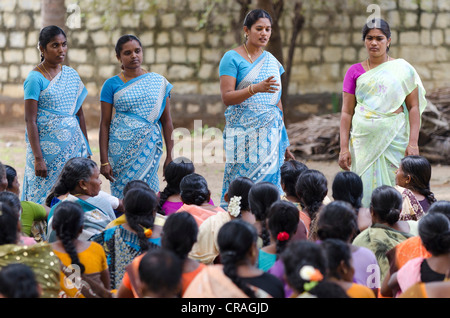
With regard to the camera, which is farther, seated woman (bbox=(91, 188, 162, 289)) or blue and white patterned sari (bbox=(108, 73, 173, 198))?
blue and white patterned sari (bbox=(108, 73, 173, 198))

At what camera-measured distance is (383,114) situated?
5.33 m

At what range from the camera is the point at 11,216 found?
3307 mm

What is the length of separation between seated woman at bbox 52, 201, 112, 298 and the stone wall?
9129 millimetres

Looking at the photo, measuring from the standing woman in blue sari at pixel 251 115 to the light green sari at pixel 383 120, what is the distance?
0.66 meters

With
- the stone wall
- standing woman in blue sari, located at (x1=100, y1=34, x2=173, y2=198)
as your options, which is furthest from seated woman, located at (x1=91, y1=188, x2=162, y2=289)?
the stone wall

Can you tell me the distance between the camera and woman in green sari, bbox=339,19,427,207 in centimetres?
529

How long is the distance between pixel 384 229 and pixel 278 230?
0.66 meters

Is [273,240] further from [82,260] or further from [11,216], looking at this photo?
[11,216]

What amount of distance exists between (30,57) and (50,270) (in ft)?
36.7

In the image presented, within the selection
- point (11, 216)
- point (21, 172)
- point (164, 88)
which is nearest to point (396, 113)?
point (164, 88)

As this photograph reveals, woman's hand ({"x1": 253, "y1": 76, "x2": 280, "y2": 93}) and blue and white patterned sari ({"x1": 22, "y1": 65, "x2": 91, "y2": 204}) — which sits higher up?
woman's hand ({"x1": 253, "y1": 76, "x2": 280, "y2": 93})

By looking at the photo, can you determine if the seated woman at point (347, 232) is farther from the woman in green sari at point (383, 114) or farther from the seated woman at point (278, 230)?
the woman in green sari at point (383, 114)

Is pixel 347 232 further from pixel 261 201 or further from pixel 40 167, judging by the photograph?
pixel 40 167

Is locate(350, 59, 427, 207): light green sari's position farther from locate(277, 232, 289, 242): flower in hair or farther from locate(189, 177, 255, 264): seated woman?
locate(277, 232, 289, 242): flower in hair
